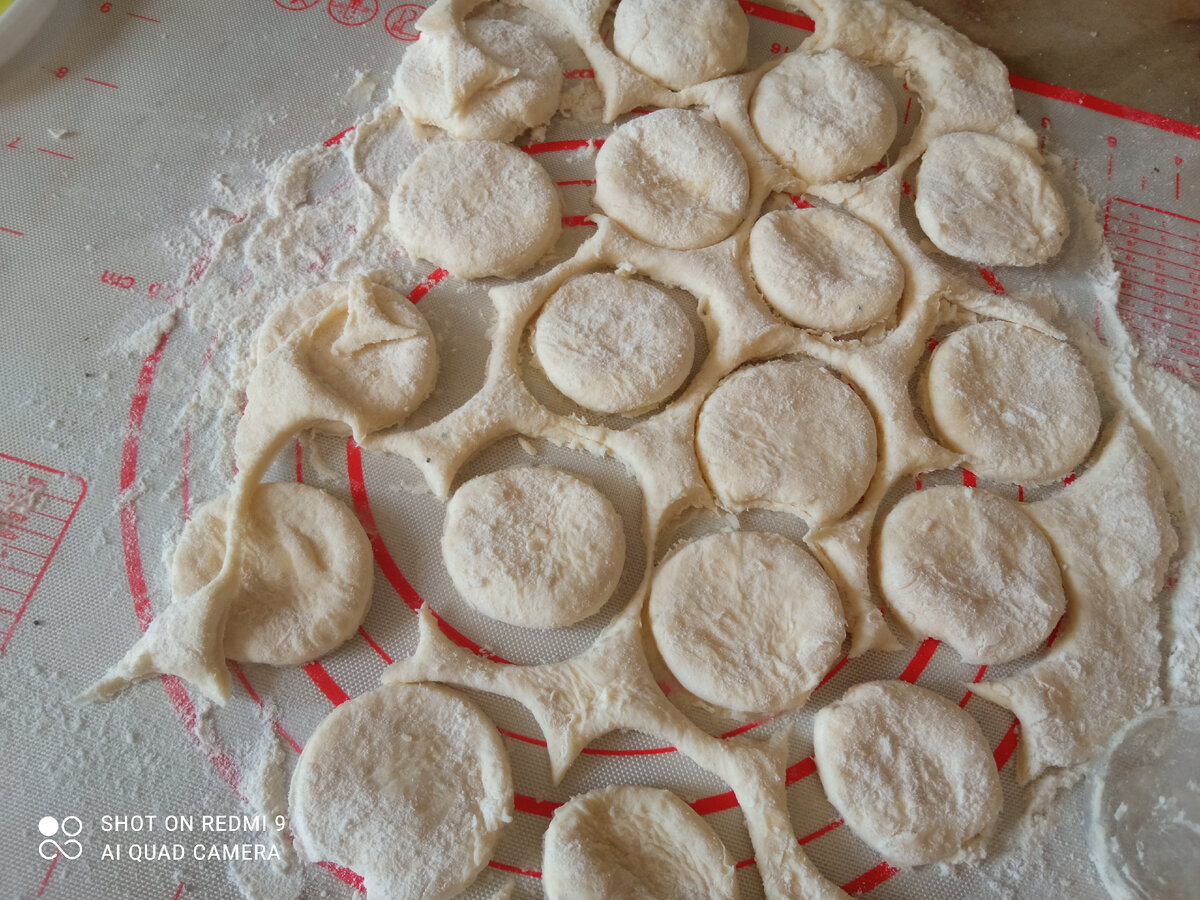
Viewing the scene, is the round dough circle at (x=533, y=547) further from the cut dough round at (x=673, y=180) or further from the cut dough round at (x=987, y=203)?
the cut dough round at (x=987, y=203)

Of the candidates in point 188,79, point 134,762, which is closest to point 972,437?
point 134,762

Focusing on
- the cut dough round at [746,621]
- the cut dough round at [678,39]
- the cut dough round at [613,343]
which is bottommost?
the cut dough round at [746,621]

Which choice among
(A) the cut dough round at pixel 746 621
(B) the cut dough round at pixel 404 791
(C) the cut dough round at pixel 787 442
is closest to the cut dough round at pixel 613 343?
(C) the cut dough round at pixel 787 442

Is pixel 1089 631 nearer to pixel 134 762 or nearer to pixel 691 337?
pixel 691 337

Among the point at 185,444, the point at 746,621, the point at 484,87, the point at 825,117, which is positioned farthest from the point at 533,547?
the point at 825,117

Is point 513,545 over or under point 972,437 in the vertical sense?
under

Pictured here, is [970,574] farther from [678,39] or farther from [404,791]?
[678,39]
